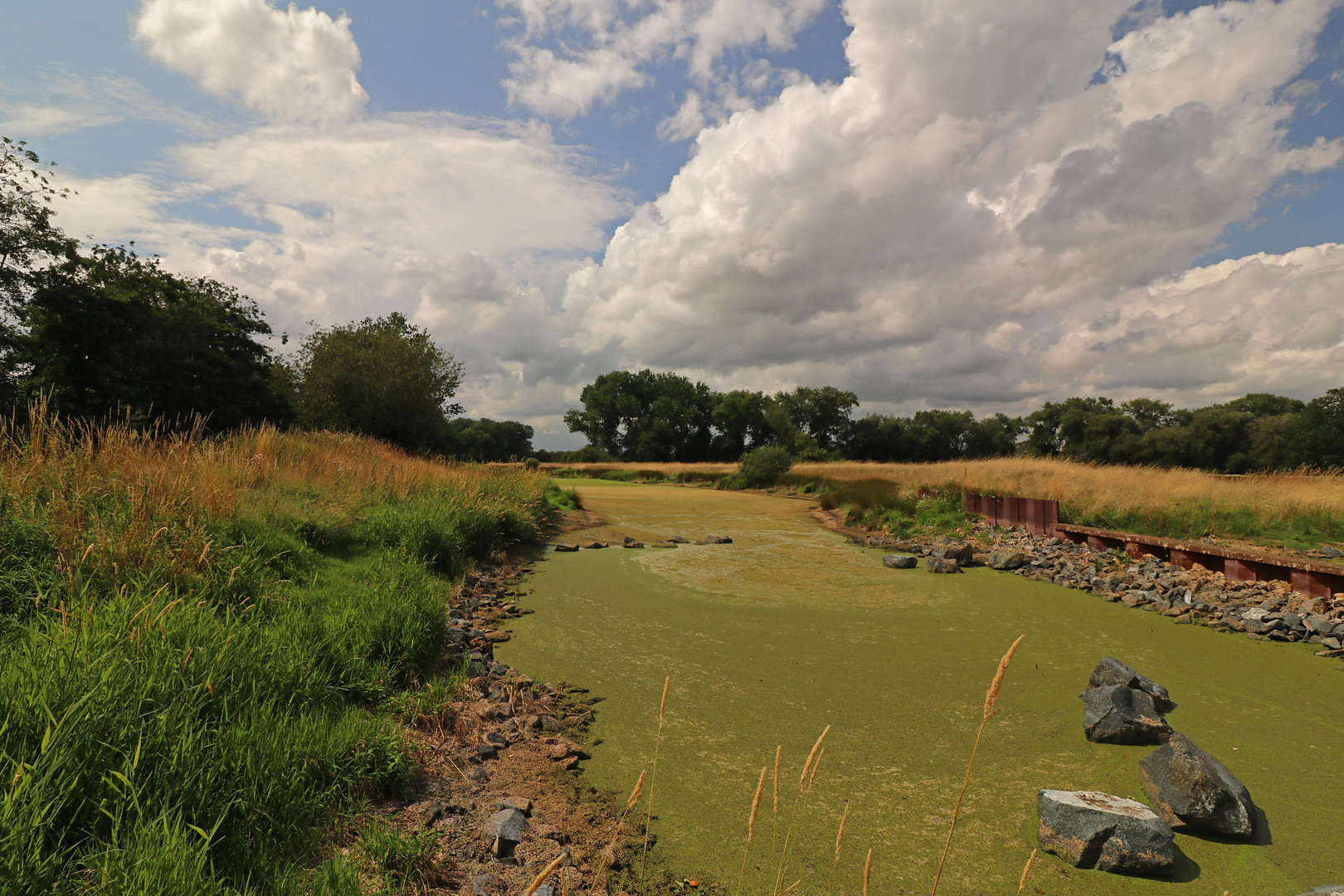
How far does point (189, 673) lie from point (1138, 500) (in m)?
13.7

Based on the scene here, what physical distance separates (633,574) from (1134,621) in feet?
19.1

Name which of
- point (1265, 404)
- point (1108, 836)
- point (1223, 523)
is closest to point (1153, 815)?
point (1108, 836)

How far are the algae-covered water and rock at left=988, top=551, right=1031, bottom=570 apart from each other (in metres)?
0.96

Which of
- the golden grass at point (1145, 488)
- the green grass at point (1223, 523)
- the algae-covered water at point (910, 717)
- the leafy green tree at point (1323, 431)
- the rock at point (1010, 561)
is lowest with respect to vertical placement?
the algae-covered water at point (910, 717)

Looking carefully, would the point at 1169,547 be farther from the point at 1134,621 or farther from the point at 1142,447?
the point at 1142,447

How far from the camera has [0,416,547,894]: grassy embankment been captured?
1.71 m

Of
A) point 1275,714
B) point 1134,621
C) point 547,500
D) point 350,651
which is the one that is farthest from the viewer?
point 547,500

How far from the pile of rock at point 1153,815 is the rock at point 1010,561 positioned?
245 inches

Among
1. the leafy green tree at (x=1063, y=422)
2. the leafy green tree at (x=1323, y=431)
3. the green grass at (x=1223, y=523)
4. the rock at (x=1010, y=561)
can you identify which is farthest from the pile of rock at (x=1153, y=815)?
the leafy green tree at (x=1063, y=422)

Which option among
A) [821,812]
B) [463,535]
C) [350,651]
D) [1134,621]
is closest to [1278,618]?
[1134,621]

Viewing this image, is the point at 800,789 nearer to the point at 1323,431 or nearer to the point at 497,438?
the point at 1323,431

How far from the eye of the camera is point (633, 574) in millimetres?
8031

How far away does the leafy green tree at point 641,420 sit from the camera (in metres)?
61.5

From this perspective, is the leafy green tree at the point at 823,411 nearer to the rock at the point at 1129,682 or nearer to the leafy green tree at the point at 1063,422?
the leafy green tree at the point at 1063,422
